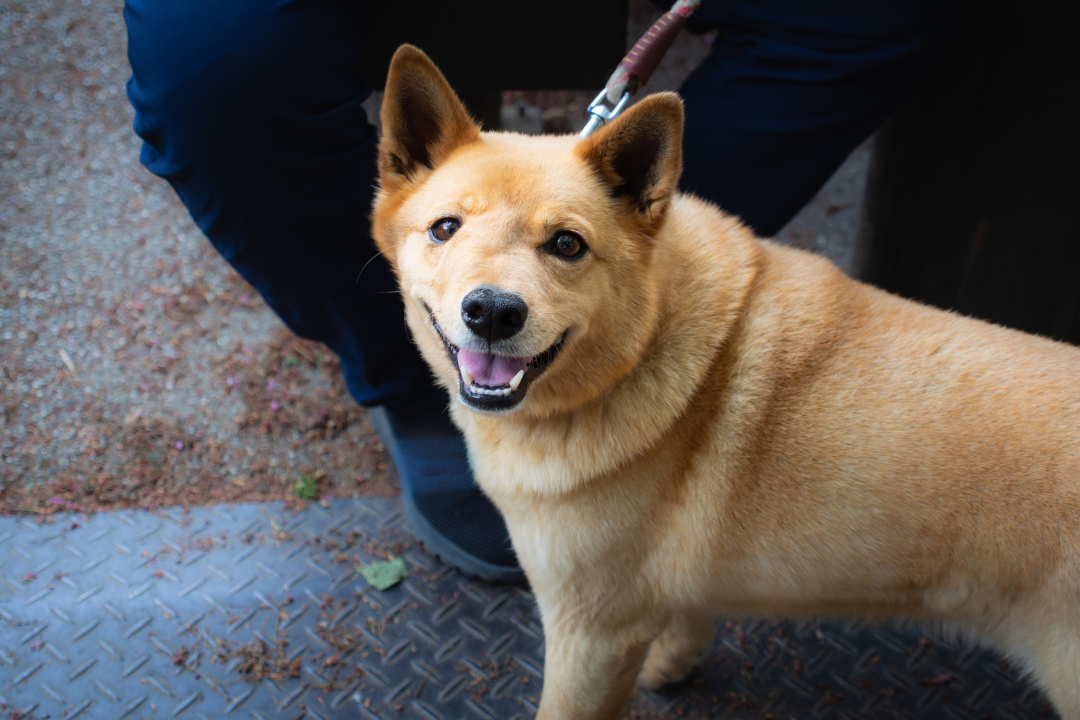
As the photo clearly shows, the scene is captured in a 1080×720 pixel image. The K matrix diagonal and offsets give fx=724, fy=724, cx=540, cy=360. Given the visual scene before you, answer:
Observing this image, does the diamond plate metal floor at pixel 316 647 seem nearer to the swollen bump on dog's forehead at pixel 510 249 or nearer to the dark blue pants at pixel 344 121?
the dark blue pants at pixel 344 121

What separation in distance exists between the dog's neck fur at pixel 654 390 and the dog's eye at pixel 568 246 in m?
0.21

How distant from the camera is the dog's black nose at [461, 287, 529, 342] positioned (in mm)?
1655

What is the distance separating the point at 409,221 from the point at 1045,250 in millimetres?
2697

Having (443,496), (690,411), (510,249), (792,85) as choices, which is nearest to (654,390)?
(690,411)

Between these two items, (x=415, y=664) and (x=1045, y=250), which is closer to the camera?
(x=415, y=664)

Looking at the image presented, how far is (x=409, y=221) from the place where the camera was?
197 centimetres

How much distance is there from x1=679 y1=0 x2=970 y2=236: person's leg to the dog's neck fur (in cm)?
83

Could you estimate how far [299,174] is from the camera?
2.38 m

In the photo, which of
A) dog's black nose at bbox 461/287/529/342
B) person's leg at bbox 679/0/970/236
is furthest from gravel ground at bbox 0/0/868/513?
dog's black nose at bbox 461/287/529/342

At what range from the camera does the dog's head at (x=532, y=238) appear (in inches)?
68.8

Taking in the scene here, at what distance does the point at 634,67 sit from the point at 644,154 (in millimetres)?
467

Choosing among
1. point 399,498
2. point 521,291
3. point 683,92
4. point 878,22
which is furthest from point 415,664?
point 878,22

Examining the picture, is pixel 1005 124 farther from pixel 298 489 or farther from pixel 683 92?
pixel 298 489

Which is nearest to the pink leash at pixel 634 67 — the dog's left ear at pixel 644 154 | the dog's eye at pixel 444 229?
the dog's left ear at pixel 644 154
